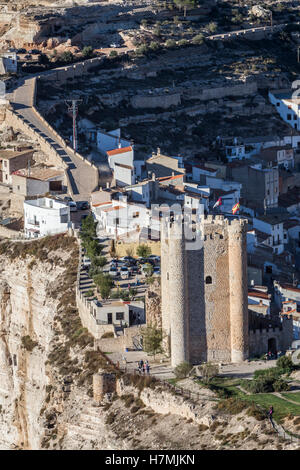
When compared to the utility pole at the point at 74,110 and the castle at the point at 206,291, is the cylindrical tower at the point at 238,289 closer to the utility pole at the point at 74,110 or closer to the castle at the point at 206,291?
the castle at the point at 206,291

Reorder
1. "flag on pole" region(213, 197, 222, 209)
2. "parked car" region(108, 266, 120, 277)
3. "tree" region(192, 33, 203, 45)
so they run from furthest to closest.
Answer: "tree" region(192, 33, 203, 45)
"flag on pole" region(213, 197, 222, 209)
"parked car" region(108, 266, 120, 277)

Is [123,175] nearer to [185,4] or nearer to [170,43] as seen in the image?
[170,43]

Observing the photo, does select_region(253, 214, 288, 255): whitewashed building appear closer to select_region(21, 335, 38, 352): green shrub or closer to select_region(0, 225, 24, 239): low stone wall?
select_region(0, 225, 24, 239): low stone wall

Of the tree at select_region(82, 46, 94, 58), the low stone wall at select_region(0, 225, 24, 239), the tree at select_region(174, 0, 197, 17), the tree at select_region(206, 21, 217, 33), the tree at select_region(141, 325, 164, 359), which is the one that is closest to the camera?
the tree at select_region(141, 325, 164, 359)

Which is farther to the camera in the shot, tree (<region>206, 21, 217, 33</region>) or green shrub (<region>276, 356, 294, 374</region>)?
tree (<region>206, 21, 217, 33</region>)

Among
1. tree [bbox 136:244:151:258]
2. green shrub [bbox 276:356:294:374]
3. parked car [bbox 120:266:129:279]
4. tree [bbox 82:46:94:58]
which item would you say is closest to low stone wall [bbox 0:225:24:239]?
tree [bbox 136:244:151:258]

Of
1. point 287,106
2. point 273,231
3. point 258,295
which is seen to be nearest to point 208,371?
point 258,295
